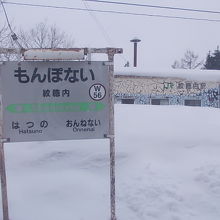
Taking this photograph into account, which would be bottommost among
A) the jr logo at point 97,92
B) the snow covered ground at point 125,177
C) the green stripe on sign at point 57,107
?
the snow covered ground at point 125,177

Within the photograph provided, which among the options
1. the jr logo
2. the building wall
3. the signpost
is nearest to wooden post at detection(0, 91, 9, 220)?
the signpost

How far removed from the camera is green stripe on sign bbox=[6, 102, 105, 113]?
13.1 feet

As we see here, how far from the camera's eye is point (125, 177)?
472 centimetres

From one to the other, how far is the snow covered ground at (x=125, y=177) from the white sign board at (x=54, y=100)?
2.40 ft

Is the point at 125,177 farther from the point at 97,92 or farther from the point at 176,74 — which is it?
the point at 176,74

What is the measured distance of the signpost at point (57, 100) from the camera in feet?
13.0

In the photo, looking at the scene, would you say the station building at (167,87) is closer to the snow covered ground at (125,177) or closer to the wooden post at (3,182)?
the snow covered ground at (125,177)

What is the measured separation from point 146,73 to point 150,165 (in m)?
17.9

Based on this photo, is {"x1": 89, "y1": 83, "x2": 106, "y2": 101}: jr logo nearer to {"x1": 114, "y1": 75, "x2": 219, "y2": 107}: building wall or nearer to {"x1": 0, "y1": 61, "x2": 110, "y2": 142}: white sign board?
{"x1": 0, "y1": 61, "x2": 110, "y2": 142}: white sign board

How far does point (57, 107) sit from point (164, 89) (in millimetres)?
19073

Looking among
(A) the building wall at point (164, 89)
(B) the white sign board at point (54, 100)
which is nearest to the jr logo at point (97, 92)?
(B) the white sign board at point (54, 100)

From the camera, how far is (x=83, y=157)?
16.6 ft

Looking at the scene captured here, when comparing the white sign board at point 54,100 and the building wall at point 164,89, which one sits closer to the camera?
the white sign board at point 54,100

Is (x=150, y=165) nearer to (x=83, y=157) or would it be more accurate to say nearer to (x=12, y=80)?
(x=83, y=157)
